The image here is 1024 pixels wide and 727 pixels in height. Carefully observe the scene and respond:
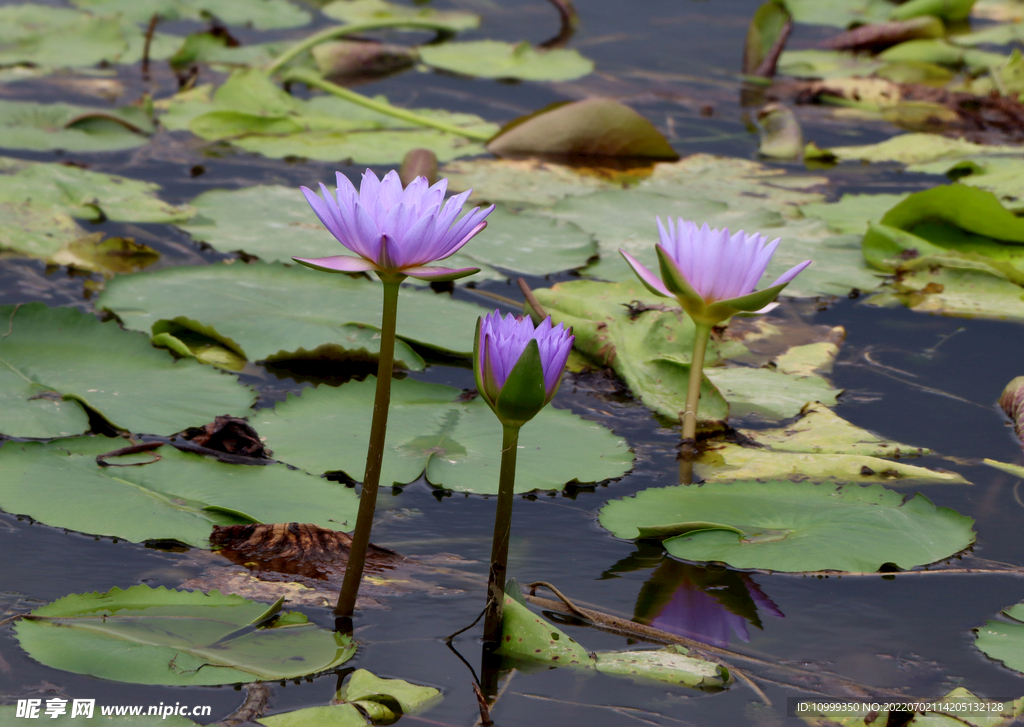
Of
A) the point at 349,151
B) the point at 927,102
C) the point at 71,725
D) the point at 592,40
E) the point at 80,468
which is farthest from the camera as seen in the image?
the point at 592,40

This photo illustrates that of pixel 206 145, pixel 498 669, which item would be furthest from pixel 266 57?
pixel 498 669

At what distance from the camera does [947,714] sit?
1.14m

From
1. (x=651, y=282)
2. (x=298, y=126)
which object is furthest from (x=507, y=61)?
(x=651, y=282)

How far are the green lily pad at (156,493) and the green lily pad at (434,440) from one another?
10cm

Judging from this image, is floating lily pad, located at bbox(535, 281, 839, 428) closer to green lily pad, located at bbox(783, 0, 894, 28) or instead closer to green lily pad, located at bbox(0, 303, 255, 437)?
green lily pad, located at bbox(0, 303, 255, 437)

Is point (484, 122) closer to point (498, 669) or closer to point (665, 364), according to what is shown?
point (665, 364)

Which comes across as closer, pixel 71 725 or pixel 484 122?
pixel 71 725

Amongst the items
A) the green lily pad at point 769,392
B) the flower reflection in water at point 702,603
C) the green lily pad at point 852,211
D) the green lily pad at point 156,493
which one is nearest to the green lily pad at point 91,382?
the green lily pad at point 156,493

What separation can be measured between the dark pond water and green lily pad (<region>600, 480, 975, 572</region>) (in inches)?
2.1

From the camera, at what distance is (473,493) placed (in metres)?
1.59

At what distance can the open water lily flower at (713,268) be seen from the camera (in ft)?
5.12

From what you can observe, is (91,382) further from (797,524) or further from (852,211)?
(852,211)

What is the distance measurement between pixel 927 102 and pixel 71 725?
4287 millimetres

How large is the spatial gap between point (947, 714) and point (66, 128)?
3315 mm
